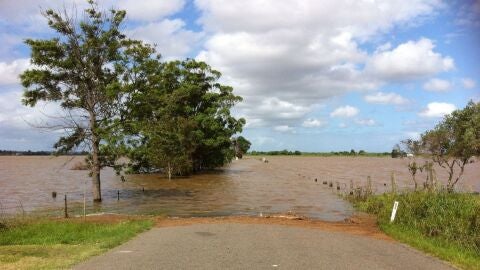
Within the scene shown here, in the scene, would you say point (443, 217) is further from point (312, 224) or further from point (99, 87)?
point (99, 87)

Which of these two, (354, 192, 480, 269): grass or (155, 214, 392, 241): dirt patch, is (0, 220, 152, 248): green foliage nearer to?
(155, 214, 392, 241): dirt patch

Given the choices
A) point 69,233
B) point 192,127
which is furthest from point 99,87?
point 192,127

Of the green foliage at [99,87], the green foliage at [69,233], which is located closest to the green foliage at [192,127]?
the green foliage at [99,87]

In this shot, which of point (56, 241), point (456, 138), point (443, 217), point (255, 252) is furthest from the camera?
point (456, 138)

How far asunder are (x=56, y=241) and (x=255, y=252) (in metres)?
6.07

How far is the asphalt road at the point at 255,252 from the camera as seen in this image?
34.8 ft

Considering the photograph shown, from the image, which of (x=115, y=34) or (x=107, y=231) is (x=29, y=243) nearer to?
(x=107, y=231)

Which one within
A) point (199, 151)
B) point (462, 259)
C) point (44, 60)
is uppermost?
point (44, 60)

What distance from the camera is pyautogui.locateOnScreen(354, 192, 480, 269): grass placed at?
1267cm

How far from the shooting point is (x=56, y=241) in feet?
46.2

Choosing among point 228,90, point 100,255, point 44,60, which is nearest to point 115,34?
point 44,60

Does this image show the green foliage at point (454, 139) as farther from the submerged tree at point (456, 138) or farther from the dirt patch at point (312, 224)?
the dirt patch at point (312, 224)

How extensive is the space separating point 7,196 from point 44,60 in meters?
14.5

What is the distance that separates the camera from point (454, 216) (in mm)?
17125
